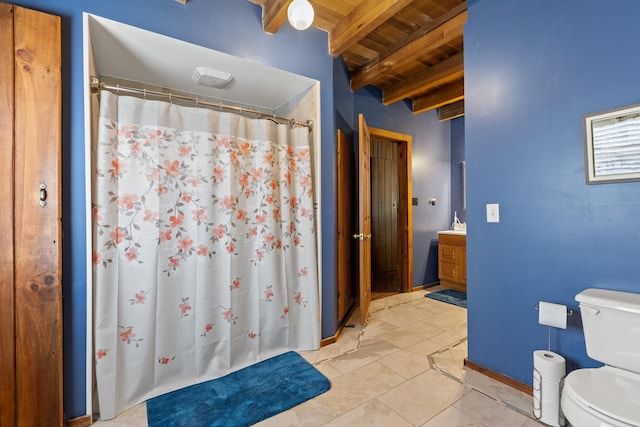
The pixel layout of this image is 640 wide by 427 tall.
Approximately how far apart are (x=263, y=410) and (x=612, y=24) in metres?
2.75

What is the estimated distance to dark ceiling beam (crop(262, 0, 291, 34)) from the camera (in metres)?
1.82

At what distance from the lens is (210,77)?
214cm

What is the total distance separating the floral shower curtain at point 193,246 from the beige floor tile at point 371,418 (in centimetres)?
77

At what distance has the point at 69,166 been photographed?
1.49 meters

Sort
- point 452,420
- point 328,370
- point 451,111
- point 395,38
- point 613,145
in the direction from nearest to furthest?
point 613,145
point 452,420
point 328,370
point 395,38
point 451,111

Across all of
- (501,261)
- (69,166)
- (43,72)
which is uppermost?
(43,72)

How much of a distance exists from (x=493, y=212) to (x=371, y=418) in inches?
58.1

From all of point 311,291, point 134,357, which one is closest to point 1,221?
point 134,357

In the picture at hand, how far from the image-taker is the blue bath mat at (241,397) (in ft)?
5.07

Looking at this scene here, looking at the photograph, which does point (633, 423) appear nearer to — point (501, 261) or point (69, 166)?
point (501, 261)

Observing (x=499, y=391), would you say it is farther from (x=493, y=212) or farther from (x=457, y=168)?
(x=457, y=168)

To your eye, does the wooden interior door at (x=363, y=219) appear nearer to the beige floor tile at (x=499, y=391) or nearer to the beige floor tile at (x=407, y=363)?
the beige floor tile at (x=407, y=363)

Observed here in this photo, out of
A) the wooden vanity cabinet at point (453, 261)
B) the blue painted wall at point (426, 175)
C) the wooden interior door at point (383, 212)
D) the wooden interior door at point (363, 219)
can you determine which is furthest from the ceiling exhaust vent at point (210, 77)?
the wooden vanity cabinet at point (453, 261)

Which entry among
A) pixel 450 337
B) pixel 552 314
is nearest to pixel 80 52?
pixel 552 314
